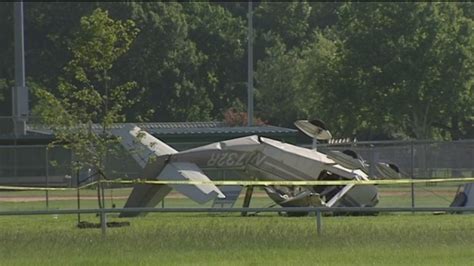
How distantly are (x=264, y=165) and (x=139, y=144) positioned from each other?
376cm

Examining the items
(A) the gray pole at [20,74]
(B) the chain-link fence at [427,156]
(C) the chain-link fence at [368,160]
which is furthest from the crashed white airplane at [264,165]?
(A) the gray pole at [20,74]

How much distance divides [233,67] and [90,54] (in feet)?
194

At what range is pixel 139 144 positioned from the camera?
93.3ft

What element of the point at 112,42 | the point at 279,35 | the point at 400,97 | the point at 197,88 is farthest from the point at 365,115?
the point at 112,42

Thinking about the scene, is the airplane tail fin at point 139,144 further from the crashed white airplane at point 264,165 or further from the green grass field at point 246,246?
the green grass field at point 246,246

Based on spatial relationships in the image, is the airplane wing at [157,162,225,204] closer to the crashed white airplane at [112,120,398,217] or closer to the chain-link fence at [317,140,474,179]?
the crashed white airplane at [112,120,398,217]

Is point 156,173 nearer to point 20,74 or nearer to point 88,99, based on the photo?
point 88,99

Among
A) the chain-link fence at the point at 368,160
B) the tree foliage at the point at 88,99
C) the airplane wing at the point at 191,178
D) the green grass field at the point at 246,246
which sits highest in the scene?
the tree foliage at the point at 88,99

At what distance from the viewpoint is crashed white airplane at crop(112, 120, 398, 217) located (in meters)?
28.6

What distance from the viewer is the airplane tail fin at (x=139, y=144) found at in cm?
2809

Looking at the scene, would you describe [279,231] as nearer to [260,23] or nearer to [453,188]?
[453,188]

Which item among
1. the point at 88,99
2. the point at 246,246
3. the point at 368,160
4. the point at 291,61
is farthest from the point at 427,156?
the point at 291,61

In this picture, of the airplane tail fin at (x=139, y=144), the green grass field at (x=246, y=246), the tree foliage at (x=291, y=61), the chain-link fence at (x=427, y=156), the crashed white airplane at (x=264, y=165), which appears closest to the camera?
the green grass field at (x=246, y=246)

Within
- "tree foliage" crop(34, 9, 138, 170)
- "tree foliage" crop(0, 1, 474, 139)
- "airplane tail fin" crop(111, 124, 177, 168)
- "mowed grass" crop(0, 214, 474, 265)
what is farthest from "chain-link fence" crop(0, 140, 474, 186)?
"mowed grass" crop(0, 214, 474, 265)
